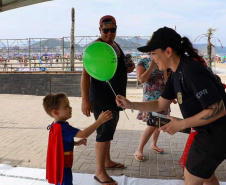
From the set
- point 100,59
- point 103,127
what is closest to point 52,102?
point 100,59

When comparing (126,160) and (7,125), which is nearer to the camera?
(126,160)

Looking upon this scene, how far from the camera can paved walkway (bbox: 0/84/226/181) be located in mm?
3236

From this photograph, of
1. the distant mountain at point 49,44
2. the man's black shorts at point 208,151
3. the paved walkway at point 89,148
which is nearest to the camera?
the man's black shorts at point 208,151

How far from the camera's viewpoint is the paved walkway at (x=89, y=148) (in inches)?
127

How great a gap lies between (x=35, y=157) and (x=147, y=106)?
2.16 metres

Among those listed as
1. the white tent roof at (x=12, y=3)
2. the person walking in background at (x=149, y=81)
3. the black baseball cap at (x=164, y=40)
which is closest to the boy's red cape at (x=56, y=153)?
the black baseball cap at (x=164, y=40)

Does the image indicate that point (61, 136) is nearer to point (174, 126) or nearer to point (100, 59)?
point (100, 59)

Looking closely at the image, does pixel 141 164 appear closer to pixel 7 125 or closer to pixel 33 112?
pixel 7 125

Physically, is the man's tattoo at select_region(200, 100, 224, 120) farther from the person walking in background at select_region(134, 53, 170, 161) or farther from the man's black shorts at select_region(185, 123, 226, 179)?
the person walking in background at select_region(134, 53, 170, 161)

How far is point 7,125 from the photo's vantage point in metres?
5.58

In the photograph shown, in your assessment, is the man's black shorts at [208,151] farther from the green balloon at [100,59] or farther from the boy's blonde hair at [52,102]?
the boy's blonde hair at [52,102]

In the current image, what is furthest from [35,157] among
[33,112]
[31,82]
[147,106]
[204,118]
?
[31,82]

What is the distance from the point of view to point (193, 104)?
176cm

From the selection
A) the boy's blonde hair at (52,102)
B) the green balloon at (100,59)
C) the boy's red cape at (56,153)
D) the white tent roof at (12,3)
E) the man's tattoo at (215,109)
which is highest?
the white tent roof at (12,3)
